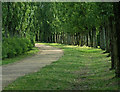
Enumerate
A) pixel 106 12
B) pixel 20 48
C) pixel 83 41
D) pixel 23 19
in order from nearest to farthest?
pixel 106 12 → pixel 20 48 → pixel 23 19 → pixel 83 41

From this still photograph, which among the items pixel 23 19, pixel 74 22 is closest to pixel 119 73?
pixel 23 19

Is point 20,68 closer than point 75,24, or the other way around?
point 20,68

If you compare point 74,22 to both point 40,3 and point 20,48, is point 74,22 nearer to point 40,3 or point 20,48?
point 20,48

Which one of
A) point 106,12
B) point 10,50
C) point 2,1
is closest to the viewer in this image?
point 106,12

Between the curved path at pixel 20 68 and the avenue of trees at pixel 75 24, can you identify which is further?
the avenue of trees at pixel 75 24

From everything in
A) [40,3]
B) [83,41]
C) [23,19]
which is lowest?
[83,41]

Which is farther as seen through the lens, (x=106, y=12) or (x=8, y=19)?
(x=8, y=19)

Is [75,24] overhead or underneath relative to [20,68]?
overhead

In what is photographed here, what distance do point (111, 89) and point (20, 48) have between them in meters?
23.0

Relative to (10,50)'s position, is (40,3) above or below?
above

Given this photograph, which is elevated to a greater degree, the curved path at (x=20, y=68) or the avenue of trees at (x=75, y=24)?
the avenue of trees at (x=75, y=24)

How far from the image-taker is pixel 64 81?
502 inches

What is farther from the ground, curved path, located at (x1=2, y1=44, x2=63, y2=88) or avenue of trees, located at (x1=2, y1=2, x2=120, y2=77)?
avenue of trees, located at (x1=2, y1=2, x2=120, y2=77)

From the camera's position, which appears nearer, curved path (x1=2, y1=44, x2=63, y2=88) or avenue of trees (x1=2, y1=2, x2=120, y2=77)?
curved path (x1=2, y1=44, x2=63, y2=88)
